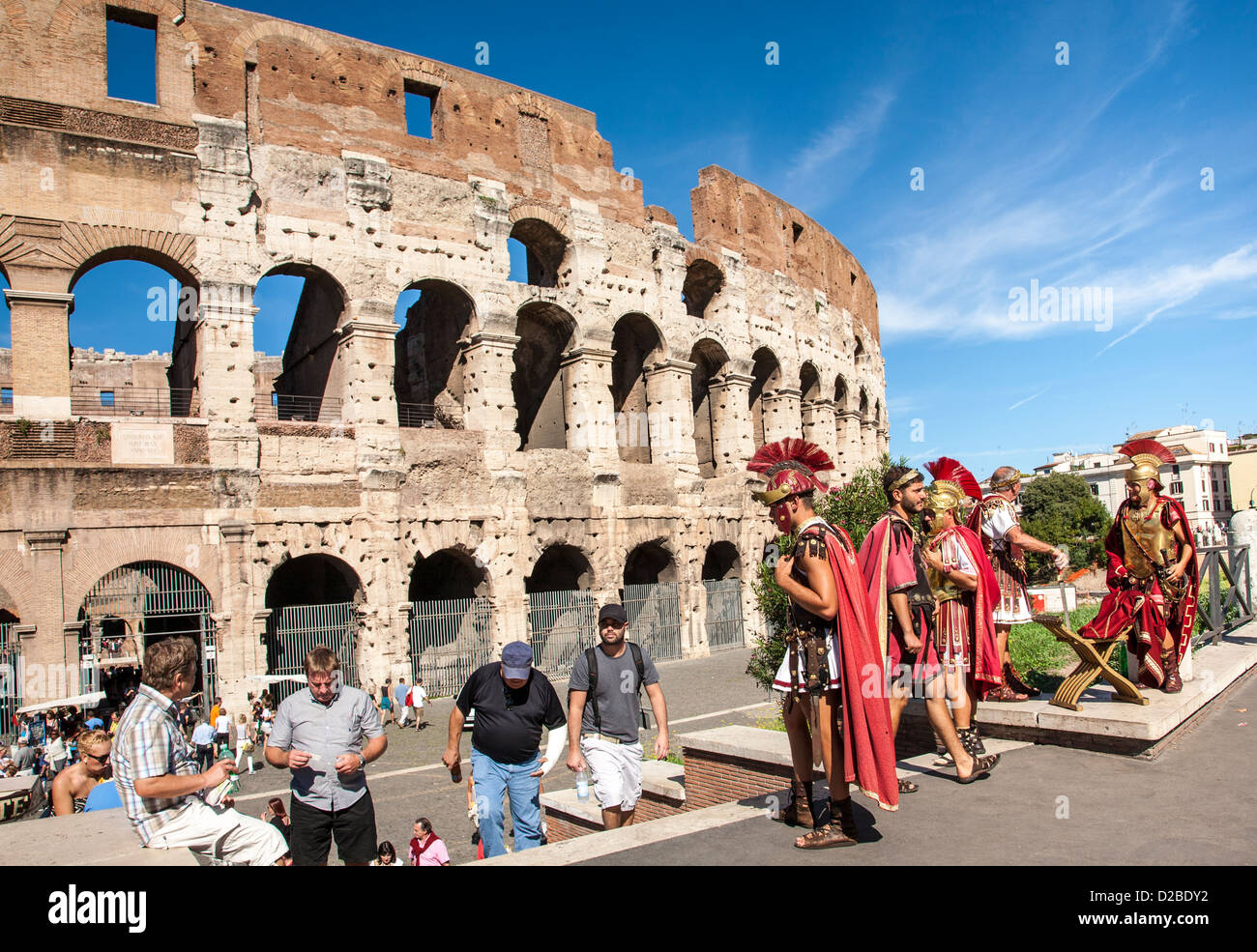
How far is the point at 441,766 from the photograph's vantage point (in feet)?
38.3

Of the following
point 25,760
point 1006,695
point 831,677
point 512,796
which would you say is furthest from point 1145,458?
point 25,760

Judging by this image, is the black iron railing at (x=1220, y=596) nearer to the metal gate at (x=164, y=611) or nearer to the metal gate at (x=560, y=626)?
the metal gate at (x=560, y=626)

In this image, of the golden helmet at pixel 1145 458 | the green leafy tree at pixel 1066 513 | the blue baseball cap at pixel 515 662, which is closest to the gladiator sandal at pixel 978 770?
the blue baseball cap at pixel 515 662

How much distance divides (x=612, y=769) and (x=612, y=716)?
328 mm

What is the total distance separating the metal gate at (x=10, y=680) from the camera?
484 inches

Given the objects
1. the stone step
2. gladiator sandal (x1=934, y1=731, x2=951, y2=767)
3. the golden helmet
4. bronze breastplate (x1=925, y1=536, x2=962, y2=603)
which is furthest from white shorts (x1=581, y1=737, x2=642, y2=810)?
the stone step

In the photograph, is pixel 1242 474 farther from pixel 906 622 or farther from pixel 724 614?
pixel 906 622

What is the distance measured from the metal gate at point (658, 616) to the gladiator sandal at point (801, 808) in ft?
50.7

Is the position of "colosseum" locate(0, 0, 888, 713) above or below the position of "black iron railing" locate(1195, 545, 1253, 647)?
above

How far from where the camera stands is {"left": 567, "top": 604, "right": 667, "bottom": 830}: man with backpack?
5.41m

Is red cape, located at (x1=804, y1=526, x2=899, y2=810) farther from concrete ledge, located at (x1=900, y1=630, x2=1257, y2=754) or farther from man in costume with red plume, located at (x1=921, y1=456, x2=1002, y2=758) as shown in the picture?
concrete ledge, located at (x1=900, y1=630, x2=1257, y2=754)

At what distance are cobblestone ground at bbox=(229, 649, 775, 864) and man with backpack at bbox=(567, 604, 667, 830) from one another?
2450 mm
